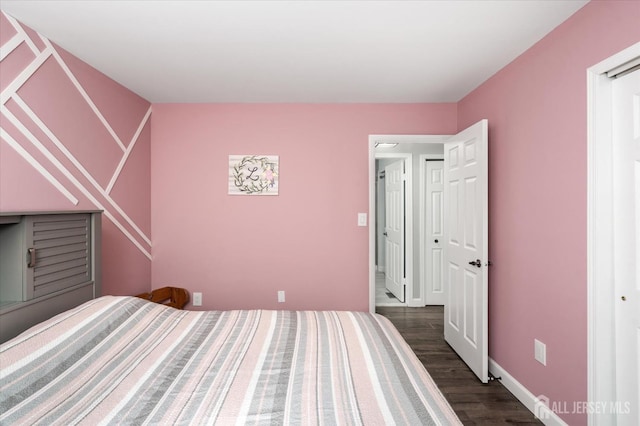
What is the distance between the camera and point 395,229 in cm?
496

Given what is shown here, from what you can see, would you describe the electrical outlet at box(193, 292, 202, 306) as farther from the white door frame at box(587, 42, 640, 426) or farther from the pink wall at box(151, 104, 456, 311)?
the white door frame at box(587, 42, 640, 426)

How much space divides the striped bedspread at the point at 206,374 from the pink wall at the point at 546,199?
1.07m

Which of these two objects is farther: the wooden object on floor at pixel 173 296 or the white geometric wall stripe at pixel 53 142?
the wooden object on floor at pixel 173 296

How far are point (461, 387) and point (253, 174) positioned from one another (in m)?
2.68

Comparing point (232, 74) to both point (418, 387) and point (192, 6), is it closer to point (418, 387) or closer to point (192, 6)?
point (192, 6)

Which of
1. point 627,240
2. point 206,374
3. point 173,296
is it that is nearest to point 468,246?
point 627,240

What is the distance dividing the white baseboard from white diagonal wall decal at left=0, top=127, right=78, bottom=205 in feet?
11.4

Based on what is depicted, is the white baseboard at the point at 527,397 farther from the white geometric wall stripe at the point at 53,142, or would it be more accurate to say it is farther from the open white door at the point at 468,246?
the white geometric wall stripe at the point at 53,142

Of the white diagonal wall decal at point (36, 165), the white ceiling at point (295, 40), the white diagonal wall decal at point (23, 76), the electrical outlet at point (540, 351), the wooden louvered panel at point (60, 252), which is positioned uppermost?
the white ceiling at point (295, 40)

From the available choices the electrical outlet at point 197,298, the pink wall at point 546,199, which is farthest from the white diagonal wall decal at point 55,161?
the pink wall at point 546,199

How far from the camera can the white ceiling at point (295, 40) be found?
176 centimetres

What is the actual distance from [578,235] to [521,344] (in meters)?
0.98

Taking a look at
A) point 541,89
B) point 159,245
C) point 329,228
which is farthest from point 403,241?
point 159,245

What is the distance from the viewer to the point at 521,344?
232 cm
